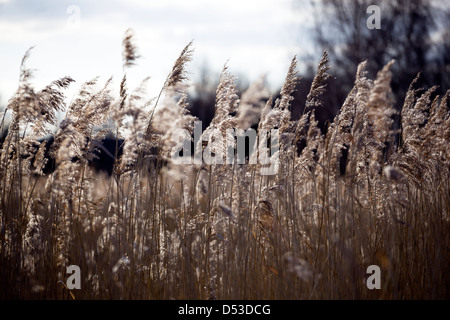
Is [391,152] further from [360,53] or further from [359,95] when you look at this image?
[360,53]

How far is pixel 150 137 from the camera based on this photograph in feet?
11.9

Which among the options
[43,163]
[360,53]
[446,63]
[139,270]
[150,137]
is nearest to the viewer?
[139,270]

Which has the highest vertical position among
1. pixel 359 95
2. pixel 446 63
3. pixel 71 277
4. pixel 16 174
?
pixel 446 63

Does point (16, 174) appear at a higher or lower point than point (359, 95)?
lower

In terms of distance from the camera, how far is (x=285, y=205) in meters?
3.74
